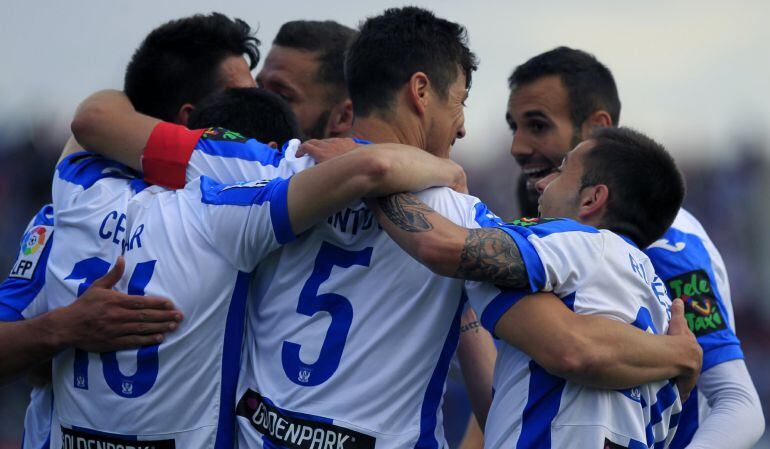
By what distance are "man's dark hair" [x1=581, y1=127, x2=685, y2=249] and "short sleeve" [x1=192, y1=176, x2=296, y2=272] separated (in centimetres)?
116

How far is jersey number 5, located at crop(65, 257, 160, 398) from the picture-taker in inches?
143

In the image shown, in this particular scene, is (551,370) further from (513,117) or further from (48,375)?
(513,117)

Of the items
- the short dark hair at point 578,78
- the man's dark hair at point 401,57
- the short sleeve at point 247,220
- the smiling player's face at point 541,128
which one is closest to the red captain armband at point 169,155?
the short sleeve at point 247,220

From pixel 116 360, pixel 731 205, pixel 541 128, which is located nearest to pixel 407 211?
pixel 116 360

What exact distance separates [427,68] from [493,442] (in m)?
1.37

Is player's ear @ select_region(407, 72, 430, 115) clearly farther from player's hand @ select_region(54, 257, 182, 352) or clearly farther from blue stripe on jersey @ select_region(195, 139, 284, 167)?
player's hand @ select_region(54, 257, 182, 352)

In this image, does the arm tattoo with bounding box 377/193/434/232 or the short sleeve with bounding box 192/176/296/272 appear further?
the short sleeve with bounding box 192/176/296/272

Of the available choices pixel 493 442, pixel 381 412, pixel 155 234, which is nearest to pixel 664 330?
pixel 493 442

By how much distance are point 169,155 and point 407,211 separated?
1.07 meters

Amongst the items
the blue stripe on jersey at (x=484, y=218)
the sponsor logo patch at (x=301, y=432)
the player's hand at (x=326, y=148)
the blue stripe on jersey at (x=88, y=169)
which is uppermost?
the player's hand at (x=326, y=148)

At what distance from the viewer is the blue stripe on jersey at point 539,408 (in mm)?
3309

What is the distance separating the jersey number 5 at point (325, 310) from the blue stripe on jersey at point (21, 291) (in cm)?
118

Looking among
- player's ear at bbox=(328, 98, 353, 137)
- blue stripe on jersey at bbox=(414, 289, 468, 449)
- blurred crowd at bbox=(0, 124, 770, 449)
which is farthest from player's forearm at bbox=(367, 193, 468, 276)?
blurred crowd at bbox=(0, 124, 770, 449)

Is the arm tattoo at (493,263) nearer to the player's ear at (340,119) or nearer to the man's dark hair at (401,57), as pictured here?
the man's dark hair at (401,57)
